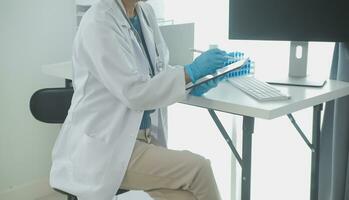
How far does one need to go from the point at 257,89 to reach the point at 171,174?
0.39 metres

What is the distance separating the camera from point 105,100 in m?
1.39

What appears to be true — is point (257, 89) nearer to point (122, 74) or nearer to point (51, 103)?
point (122, 74)

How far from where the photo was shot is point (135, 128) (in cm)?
141

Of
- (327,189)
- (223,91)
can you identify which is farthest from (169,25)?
(327,189)

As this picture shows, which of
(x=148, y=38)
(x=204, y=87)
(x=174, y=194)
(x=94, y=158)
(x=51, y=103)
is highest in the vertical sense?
(x=148, y=38)

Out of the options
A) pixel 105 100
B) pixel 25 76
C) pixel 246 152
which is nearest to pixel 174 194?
pixel 246 152

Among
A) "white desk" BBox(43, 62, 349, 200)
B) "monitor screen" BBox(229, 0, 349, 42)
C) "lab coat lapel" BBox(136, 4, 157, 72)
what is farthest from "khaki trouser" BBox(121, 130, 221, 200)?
"monitor screen" BBox(229, 0, 349, 42)

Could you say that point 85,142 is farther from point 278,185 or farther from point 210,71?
point 278,185

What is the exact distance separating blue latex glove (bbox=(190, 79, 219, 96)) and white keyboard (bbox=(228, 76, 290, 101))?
109 mm

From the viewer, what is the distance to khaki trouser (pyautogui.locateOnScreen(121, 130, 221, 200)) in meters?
1.41

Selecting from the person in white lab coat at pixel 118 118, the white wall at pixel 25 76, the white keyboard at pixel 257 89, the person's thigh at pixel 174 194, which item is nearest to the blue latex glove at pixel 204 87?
the person in white lab coat at pixel 118 118

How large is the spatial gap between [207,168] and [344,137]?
2.35 ft

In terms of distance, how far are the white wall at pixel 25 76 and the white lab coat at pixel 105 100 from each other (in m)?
0.92

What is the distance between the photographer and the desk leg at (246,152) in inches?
52.9
